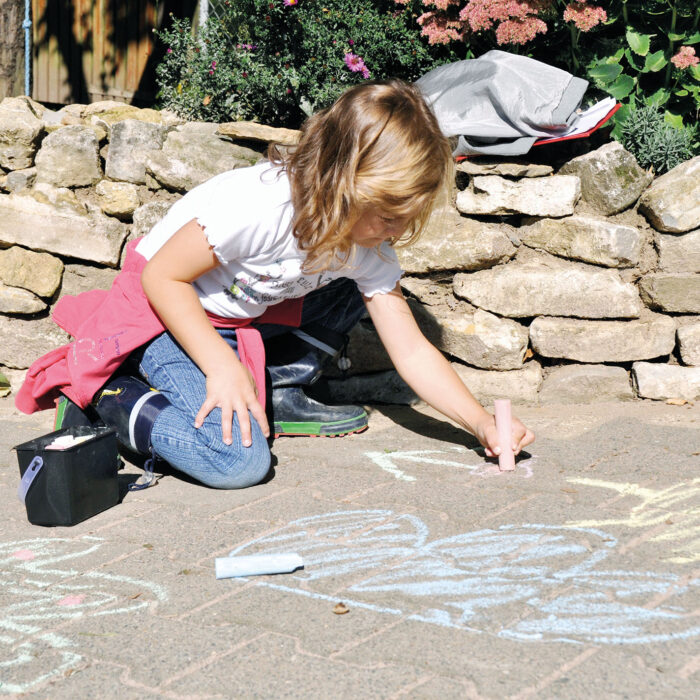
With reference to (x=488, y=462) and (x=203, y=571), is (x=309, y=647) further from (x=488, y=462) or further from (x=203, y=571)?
(x=488, y=462)

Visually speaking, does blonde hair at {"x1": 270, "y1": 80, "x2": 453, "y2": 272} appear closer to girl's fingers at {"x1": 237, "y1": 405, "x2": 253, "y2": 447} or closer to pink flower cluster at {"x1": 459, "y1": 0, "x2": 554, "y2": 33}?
girl's fingers at {"x1": 237, "y1": 405, "x2": 253, "y2": 447}

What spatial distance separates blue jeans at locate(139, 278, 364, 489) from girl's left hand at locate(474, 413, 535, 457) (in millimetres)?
609

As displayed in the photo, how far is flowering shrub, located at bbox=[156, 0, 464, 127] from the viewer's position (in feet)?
12.0

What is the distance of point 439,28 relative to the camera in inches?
143

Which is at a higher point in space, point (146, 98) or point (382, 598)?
point (146, 98)

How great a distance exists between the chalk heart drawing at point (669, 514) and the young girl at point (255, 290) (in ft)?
1.10

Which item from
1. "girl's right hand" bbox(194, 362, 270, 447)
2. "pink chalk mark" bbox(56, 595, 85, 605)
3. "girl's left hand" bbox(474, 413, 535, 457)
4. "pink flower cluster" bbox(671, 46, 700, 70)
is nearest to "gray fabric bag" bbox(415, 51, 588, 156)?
"pink flower cluster" bbox(671, 46, 700, 70)

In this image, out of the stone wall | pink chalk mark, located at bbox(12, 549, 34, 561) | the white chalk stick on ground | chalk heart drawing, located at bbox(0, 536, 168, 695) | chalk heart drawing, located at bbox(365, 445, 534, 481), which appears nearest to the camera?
chalk heart drawing, located at bbox(0, 536, 168, 695)

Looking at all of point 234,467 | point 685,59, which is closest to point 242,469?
point 234,467

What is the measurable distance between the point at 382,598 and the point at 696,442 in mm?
1373

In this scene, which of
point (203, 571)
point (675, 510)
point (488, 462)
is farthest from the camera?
point (488, 462)

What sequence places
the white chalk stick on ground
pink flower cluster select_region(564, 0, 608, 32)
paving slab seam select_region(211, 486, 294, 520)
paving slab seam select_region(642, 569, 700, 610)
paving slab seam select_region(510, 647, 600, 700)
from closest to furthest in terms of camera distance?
1. paving slab seam select_region(510, 647, 600, 700)
2. paving slab seam select_region(642, 569, 700, 610)
3. the white chalk stick on ground
4. paving slab seam select_region(211, 486, 294, 520)
5. pink flower cluster select_region(564, 0, 608, 32)

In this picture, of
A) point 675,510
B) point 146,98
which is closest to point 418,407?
point 675,510

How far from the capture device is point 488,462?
2.57 meters
